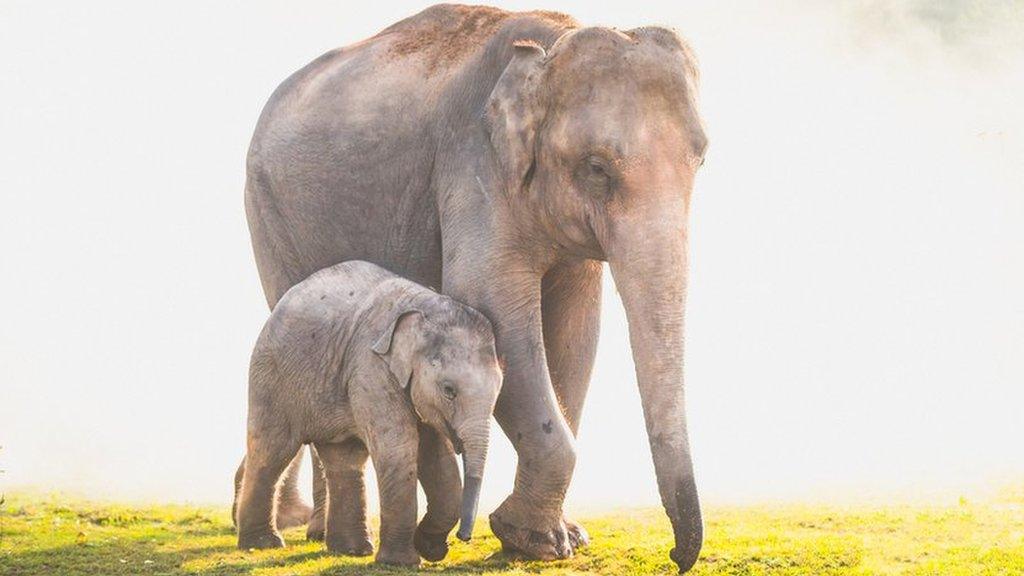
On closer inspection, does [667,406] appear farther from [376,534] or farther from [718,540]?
[376,534]

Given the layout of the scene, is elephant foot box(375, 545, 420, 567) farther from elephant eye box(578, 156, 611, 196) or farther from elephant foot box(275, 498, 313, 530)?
elephant foot box(275, 498, 313, 530)

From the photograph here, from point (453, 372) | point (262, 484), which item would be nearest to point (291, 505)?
point (262, 484)

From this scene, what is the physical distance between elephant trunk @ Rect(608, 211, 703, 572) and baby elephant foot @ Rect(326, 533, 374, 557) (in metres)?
2.23

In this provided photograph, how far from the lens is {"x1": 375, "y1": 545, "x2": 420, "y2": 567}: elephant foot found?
10.3 metres

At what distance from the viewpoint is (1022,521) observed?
12.0m

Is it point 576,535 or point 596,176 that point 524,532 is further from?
point 596,176

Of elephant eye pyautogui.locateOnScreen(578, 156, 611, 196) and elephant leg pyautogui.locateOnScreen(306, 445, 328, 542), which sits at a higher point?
elephant eye pyautogui.locateOnScreen(578, 156, 611, 196)

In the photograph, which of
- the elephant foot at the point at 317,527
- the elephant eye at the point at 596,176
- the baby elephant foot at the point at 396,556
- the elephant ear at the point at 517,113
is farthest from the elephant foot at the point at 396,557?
the elephant eye at the point at 596,176

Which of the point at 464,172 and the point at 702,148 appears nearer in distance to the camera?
the point at 702,148

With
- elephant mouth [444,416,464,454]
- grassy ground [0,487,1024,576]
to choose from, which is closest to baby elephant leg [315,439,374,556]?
grassy ground [0,487,1024,576]

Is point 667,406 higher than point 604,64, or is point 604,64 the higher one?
point 604,64

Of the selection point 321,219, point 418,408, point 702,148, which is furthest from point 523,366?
point 321,219

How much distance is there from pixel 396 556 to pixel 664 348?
1981mm

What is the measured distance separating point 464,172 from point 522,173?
1.99 feet
